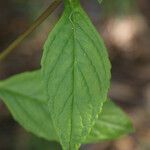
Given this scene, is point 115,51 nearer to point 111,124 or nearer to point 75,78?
point 111,124

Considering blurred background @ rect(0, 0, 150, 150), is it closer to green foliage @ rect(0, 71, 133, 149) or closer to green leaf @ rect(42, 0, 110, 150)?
green foliage @ rect(0, 71, 133, 149)

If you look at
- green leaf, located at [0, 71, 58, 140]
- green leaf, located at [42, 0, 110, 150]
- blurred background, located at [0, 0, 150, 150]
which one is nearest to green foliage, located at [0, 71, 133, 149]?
green leaf, located at [0, 71, 58, 140]

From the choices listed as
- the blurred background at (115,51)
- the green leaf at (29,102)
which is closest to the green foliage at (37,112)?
the green leaf at (29,102)

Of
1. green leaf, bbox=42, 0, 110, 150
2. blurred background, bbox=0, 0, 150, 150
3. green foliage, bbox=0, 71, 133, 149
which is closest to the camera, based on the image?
green leaf, bbox=42, 0, 110, 150

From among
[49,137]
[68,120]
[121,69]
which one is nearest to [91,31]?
[68,120]

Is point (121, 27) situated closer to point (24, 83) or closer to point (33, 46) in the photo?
point (33, 46)

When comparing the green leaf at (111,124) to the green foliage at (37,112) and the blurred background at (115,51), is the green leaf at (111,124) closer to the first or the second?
the green foliage at (37,112)
